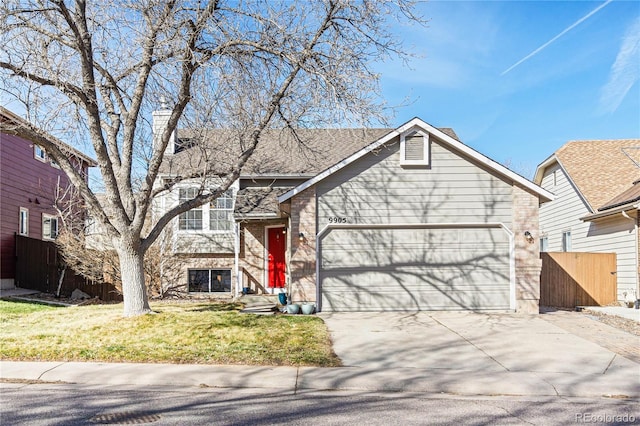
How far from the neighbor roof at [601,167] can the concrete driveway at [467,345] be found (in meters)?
6.95

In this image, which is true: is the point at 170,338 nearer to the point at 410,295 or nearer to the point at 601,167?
the point at 410,295

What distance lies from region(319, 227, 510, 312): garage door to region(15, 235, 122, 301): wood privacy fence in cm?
782

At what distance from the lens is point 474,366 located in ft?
28.5

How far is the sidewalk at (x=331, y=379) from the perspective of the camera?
7504 millimetres

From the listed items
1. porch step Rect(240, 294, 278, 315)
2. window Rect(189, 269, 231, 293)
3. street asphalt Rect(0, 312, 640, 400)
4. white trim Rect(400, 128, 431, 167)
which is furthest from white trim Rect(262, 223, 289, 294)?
street asphalt Rect(0, 312, 640, 400)

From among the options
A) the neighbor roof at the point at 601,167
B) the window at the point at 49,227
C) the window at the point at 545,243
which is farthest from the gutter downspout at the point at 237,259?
the window at the point at 545,243

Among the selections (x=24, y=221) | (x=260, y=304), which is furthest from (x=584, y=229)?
(x=24, y=221)

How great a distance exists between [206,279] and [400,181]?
325 inches

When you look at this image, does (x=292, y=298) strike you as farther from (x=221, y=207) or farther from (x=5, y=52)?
(x=5, y=52)

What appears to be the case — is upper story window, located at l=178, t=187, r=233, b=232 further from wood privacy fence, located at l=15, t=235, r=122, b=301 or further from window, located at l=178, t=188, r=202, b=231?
wood privacy fence, located at l=15, t=235, r=122, b=301

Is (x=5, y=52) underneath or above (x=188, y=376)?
above

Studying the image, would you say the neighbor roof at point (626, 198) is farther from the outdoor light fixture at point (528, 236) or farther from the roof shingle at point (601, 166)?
the outdoor light fixture at point (528, 236)

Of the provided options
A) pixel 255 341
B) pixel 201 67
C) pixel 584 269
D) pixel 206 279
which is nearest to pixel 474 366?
pixel 255 341

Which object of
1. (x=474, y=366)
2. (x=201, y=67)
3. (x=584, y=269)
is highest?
(x=201, y=67)
